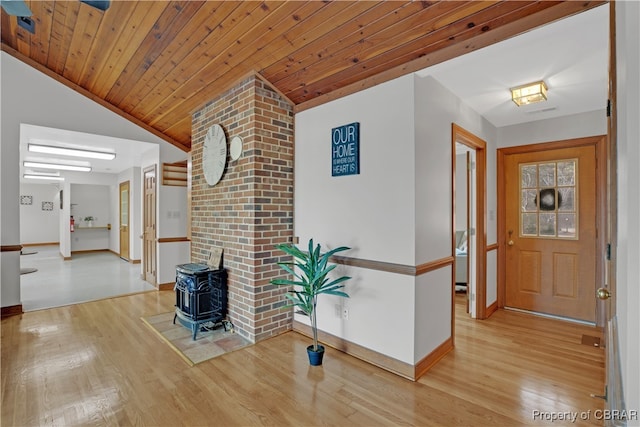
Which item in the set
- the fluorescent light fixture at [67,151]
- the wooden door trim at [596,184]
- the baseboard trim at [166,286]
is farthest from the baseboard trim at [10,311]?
the wooden door trim at [596,184]

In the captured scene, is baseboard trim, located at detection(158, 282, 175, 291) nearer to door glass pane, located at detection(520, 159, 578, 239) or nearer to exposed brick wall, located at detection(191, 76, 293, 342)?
exposed brick wall, located at detection(191, 76, 293, 342)

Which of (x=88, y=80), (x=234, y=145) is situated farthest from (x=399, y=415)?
(x=88, y=80)

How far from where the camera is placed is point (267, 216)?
3104 millimetres

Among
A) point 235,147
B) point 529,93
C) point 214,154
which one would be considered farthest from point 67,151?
point 529,93

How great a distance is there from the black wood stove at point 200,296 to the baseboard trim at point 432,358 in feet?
6.72

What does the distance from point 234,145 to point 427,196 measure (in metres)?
2.02

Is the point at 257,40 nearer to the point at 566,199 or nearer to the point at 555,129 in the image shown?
the point at 555,129

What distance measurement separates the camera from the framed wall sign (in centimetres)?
271

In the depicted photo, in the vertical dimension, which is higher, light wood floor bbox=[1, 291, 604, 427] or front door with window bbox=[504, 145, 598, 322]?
→ front door with window bbox=[504, 145, 598, 322]

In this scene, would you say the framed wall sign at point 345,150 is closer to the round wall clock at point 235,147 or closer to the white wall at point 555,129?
the round wall clock at point 235,147

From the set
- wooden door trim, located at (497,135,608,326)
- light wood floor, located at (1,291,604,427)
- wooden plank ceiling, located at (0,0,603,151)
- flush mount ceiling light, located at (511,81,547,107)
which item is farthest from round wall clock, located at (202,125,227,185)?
wooden door trim, located at (497,135,608,326)

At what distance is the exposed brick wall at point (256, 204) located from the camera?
9.87 feet

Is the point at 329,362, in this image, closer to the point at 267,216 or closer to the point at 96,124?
the point at 267,216

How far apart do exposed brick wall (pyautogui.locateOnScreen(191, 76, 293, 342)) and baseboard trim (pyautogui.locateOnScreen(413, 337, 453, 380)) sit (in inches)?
56.8
